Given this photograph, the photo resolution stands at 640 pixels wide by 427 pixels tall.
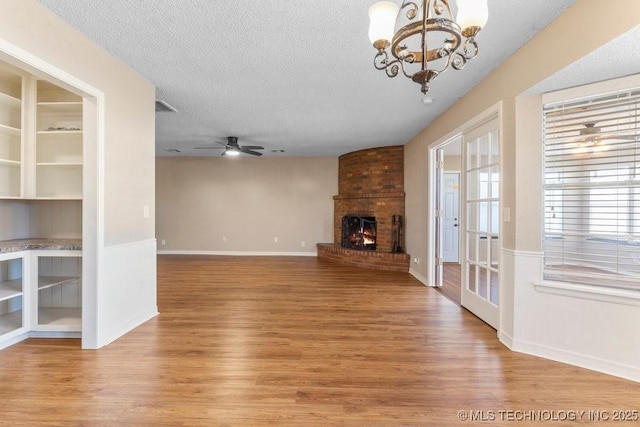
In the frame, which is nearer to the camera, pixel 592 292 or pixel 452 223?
pixel 592 292

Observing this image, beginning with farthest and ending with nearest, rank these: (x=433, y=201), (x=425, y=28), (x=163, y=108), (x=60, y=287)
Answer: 1. (x=433, y=201)
2. (x=163, y=108)
3. (x=60, y=287)
4. (x=425, y=28)

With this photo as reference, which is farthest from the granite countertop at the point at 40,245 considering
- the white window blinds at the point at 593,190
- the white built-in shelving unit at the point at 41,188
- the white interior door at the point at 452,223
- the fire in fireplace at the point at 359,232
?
the white interior door at the point at 452,223

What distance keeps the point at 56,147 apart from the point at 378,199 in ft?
16.1

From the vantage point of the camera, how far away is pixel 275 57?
2.42 meters

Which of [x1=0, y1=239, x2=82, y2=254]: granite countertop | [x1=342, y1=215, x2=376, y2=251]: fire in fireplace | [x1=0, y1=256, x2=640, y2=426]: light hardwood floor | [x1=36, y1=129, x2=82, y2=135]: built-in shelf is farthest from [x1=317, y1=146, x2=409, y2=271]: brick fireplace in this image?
[x1=36, y1=129, x2=82, y2=135]: built-in shelf

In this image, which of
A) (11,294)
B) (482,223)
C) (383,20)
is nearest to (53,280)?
(11,294)

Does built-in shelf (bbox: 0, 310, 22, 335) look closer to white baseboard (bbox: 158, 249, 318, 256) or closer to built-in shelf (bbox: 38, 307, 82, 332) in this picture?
built-in shelf (bbox: 38, 307, 82, 332)

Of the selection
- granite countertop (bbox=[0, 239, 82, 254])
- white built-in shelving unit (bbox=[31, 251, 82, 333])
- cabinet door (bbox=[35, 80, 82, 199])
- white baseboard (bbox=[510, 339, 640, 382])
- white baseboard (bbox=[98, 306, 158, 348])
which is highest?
cabinet door (bbox=[35, 80, 82, 199])

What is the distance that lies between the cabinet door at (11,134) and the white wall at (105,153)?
35.8 inches

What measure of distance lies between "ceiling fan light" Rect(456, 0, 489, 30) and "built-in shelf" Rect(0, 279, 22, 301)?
368cm

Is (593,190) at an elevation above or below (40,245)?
above

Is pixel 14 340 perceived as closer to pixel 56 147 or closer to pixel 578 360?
pixel 56 147

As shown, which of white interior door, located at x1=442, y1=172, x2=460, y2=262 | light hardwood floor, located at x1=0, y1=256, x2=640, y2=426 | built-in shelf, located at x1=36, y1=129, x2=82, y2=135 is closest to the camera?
light hardwood floor, located at x1=0, y1=256, x2=640, y2=426

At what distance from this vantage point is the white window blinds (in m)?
2.03
